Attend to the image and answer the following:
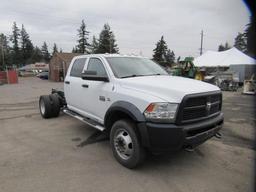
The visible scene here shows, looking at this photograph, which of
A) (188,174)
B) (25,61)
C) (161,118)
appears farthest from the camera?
(25,61)

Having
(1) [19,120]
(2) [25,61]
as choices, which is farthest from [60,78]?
(2) [25,61]

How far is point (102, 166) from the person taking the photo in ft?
11.8

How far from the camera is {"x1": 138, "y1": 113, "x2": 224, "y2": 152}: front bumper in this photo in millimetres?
2920

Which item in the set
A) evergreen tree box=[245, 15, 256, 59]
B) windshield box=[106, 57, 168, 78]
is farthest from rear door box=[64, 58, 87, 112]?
evergreen tree box=[245, 15, 256, 59]

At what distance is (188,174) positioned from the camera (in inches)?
132

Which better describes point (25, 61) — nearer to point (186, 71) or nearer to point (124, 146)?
point (186, 71)

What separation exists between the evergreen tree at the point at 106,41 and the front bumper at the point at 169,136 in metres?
59.4

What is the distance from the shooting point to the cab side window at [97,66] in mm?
4243

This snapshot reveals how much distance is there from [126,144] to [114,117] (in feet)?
1.95

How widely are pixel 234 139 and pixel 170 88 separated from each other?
2.95m

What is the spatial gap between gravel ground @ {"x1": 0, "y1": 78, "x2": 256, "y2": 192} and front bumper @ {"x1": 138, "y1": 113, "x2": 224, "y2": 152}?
0.59 meters

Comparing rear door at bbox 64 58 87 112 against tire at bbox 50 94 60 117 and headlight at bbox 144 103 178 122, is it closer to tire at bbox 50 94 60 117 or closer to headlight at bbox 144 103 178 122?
tire at bbox 50 94 60 117

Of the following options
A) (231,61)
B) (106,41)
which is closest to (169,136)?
(231,61)

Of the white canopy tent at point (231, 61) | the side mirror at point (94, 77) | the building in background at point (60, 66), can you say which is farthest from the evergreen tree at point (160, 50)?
the side mirror at point (94, 77)
